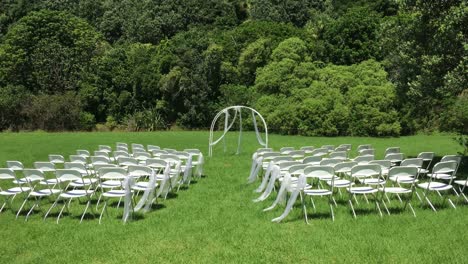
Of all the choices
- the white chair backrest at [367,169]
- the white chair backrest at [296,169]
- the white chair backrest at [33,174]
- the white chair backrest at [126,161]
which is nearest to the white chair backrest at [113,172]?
the white chair backrest at [33,174]

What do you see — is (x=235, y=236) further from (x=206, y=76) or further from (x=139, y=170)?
(x=206, y=76)

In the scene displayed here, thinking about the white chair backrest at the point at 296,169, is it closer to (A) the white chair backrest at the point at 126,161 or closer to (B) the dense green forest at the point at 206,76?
(A) the white chair backrest at the point at 126,161

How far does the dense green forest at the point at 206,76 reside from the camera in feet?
95.3

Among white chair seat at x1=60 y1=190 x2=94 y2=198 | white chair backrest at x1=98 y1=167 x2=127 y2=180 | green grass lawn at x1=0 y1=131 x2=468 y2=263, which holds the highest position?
white chair backrest at x1=98 y1=167 x2=127 y2=180

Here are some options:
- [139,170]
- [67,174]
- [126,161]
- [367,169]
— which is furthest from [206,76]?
[367,169]

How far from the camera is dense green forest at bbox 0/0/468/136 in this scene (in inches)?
1144

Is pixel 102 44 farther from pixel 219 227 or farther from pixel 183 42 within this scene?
pixel 219 227

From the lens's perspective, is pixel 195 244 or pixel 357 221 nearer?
pixel 195 244

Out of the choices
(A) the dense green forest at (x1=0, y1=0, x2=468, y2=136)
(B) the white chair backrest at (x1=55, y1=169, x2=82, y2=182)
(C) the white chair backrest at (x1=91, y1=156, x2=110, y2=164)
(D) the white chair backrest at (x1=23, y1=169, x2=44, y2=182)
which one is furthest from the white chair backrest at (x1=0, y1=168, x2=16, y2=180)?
(A) the dense green forest at (x1=0, y1=0, x2=468, y2=136)

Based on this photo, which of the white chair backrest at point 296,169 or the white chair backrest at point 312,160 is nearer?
the white chair backrest at point 296,169

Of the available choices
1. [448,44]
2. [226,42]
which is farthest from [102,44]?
[448,44]

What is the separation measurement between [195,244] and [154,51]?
36593 millimetres

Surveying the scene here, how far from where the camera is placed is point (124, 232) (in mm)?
6867

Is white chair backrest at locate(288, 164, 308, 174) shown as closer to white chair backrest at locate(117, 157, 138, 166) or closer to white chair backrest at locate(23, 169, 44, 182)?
white chair backrest at locate(117, 157, 138, 166)
